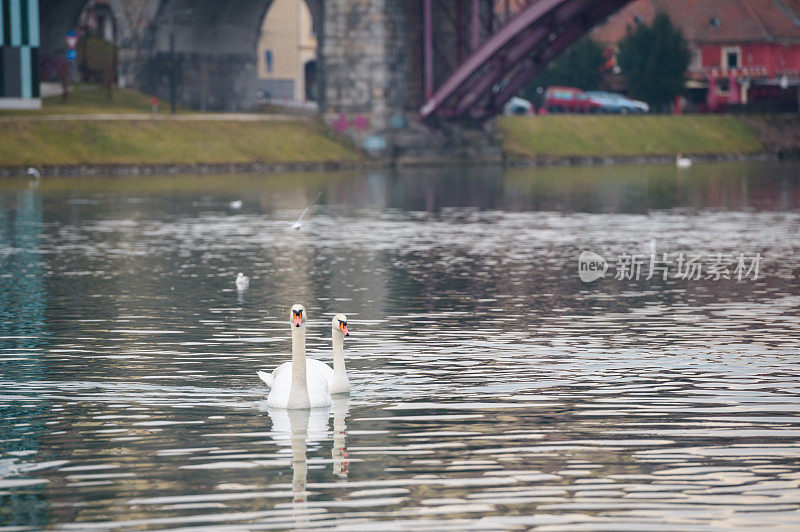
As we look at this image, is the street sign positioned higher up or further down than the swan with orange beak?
higher up

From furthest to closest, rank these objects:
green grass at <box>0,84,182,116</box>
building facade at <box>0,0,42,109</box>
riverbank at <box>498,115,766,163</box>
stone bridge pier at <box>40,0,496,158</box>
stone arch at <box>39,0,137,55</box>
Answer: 1. riverbank at <box>498,115,766,163</box>
2. stone arch at <box>39,0,137,55</box>
3. stone bridge pier at <box>40,0,496,158</box>
4. green grass at <box>0,84,182,116</box>
5. building facade at <box>0,0,42,109</box>

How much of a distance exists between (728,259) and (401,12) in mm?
61058

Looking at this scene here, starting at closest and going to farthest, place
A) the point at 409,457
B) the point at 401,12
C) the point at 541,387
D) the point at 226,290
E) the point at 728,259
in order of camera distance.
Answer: the point at 409,457 → the point at 541,387 → the point at 226,290 → the point at 728,259 → the point at 401,12

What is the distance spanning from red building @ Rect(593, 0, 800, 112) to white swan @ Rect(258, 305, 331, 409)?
103 metres

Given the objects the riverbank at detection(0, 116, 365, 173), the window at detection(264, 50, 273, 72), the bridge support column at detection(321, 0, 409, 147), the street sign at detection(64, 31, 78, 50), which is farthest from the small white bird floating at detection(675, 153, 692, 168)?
the window at detection(264, 50, 273, 72)

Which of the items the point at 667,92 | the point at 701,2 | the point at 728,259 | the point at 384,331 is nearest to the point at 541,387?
the point at 384,331

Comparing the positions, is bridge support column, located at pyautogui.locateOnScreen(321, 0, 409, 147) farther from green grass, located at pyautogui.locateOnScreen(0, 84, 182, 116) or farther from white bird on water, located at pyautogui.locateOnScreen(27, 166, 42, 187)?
white bird on water, located at pyautogui.locateOnScreen(27, 166, 42, 187)

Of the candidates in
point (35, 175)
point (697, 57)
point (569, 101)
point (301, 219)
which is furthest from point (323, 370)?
point (697, 57)

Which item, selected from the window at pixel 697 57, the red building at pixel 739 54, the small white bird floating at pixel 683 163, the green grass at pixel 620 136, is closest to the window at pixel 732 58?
the red building at pixel 739 54

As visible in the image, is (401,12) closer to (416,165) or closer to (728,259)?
(416,165)

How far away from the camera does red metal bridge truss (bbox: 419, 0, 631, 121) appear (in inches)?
3191

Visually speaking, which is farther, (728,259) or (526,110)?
(526,110)

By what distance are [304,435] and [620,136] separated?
88604 mm

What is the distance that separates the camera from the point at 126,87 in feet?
333
